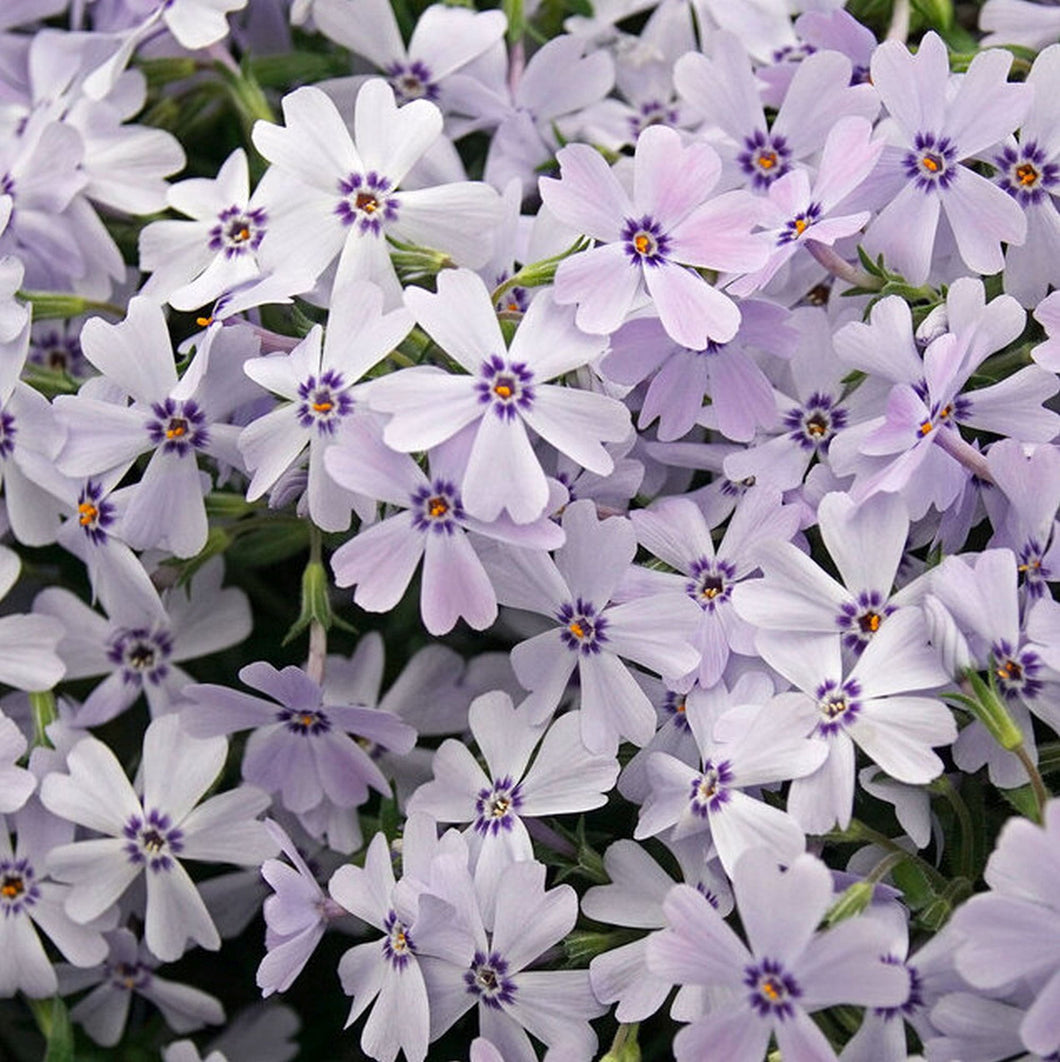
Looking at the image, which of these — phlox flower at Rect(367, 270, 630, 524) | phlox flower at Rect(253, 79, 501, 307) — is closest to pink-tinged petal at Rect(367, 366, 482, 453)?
phlox flower at Rect(367, 270, 630, 524)

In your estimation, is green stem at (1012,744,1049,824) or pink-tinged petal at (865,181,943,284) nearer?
green stem at (1012,744,1049,824)

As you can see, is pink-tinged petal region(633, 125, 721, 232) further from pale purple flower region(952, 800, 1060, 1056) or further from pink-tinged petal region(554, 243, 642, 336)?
pale purple flower region(952, 800, 1060, 1056)

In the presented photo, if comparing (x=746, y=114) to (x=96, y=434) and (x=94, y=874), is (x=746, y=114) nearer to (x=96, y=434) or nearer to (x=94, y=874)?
(x=96, y=434)

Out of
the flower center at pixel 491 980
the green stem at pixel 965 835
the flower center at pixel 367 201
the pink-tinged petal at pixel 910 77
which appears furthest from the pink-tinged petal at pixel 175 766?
the pink-tinged petal at pixel 910 77

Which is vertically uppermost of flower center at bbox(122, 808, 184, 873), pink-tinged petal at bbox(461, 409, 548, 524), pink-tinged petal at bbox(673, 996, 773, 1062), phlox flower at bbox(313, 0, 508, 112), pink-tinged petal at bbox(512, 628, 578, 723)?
phlox flower at bbox(313, 0, 508, 112)

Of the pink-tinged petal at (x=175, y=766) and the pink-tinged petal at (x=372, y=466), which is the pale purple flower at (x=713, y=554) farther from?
the pink-tinged petal at (x=175, y=766)

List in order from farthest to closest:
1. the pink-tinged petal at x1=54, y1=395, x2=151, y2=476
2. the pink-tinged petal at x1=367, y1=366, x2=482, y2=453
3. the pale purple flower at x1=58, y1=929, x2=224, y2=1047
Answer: the pale purple flower at x1=58, y1=929, x2=224, y2=1047
the pink-tinged petal at x1=54, y1=395, x2=151, y2=476
the pink-tinged petal at x1=367, y1=366, x2=482, y2=453
